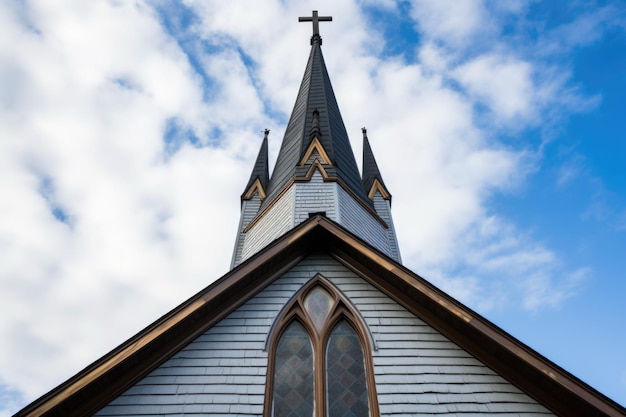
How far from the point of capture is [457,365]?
22.4 ft

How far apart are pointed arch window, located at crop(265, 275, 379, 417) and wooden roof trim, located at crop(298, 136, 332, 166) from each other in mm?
7991

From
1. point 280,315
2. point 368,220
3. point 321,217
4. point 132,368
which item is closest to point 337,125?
point 368,220

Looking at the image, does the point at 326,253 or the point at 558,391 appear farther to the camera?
the point at 326,253

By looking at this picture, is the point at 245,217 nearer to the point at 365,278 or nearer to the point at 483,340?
the point at 365,278

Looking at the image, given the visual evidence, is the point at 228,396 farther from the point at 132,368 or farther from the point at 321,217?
the point at 321,217

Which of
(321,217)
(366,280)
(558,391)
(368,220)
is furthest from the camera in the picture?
(368,220)

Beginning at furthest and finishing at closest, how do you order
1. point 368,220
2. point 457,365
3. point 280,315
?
point 368,220 → point 280,315 → point 457,365

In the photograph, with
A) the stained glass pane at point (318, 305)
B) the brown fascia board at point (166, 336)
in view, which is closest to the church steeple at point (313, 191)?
the brown fascia board at point (166, 336)

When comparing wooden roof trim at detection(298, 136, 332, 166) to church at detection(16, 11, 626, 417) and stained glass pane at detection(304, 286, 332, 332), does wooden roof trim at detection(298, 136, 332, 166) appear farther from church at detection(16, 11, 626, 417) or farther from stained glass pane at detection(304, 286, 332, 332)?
stained glass pane at detection(304, 286, 332, 332)

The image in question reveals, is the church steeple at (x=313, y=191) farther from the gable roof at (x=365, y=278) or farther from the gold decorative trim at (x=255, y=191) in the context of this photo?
the gable roof at (x=365, y=278)

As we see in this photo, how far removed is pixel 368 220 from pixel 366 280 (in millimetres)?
7200

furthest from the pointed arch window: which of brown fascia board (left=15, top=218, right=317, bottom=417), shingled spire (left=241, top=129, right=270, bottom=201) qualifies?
shingled spire (left=241, top=129, right=270, bottom=201)

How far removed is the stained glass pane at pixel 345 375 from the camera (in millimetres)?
6379

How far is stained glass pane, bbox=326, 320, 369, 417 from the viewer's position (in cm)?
638
